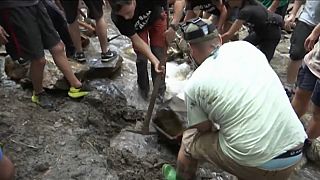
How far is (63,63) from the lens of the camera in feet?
15.0

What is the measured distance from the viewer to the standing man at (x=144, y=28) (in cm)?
402

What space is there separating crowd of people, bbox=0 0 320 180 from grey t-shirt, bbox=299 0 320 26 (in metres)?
0.01

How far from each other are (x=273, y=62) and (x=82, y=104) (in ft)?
11.3

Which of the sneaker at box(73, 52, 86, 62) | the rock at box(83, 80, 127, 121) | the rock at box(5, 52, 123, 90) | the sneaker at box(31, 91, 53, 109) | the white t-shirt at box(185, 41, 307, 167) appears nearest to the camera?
the white t-shirt at box(185, 41, 307, 167)

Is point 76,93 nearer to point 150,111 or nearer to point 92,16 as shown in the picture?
point 150,111

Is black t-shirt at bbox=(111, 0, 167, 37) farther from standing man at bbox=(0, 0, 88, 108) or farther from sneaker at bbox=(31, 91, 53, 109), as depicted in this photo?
sneaker at bbox=(31, 91, 53, 109)

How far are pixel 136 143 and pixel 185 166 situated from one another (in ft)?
3.39

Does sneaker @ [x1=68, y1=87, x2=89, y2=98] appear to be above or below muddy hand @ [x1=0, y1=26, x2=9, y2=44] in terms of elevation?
below

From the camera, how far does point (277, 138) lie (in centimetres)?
272

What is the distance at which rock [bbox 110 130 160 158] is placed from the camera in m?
4.20

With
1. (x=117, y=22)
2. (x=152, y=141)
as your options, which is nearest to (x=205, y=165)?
(x=152, y=141)

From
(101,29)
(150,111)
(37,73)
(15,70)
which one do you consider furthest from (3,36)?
(150,111)

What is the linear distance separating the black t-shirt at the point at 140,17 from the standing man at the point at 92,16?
2.49 ft

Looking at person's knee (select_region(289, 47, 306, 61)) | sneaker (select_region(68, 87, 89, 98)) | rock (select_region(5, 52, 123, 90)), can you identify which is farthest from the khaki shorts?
person's knee (select_region(289, 47, 306, 61))
